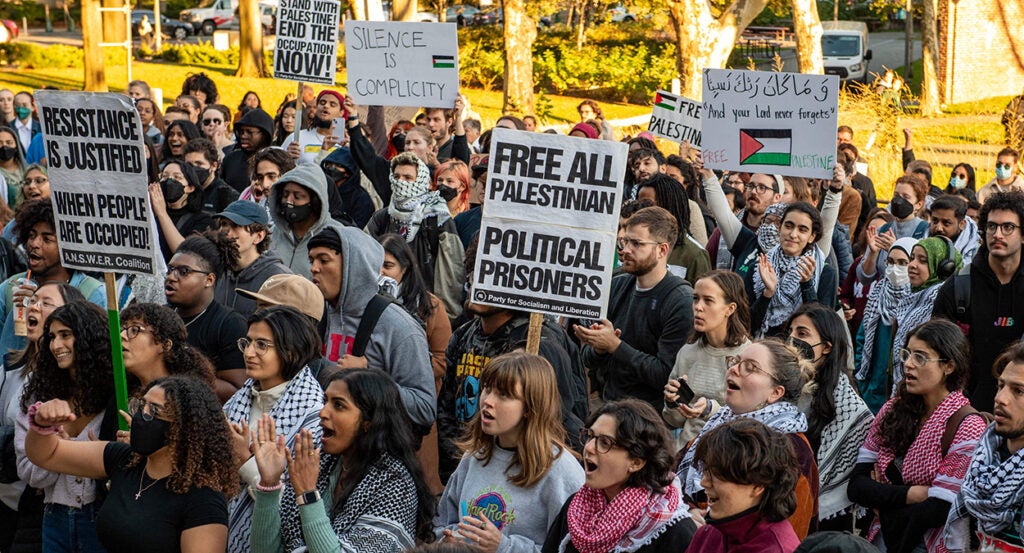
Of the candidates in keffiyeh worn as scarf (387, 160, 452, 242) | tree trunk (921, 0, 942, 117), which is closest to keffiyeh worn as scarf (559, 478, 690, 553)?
keffiyeh worn as scarf (387, 160, 452, 242)

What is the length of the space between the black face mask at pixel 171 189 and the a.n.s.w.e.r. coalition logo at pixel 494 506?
16.9 feet

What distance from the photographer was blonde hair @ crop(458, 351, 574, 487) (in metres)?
5.08

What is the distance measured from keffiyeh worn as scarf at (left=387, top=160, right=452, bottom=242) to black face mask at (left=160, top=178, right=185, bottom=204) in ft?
5.09

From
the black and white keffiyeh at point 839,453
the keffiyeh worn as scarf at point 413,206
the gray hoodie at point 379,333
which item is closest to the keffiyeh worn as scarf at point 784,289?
the black and white keffiyeh at point 839,453

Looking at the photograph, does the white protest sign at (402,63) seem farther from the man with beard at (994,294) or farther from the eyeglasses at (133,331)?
the eyeglasses at (133,331)

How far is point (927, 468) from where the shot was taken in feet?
18.4

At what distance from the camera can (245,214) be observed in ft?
25.2

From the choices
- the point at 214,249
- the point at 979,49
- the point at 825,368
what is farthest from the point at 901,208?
the point at 979,49

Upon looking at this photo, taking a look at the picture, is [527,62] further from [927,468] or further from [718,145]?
[927,468]

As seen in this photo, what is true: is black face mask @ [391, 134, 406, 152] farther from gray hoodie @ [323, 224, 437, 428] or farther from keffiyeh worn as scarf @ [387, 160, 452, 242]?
gray hoodie @ [323, 224, 437, 428]

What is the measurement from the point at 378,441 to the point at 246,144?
6.96m

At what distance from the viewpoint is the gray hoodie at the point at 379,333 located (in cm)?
620

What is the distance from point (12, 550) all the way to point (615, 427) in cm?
306

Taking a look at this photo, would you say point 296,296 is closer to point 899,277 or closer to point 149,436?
point 149,436
